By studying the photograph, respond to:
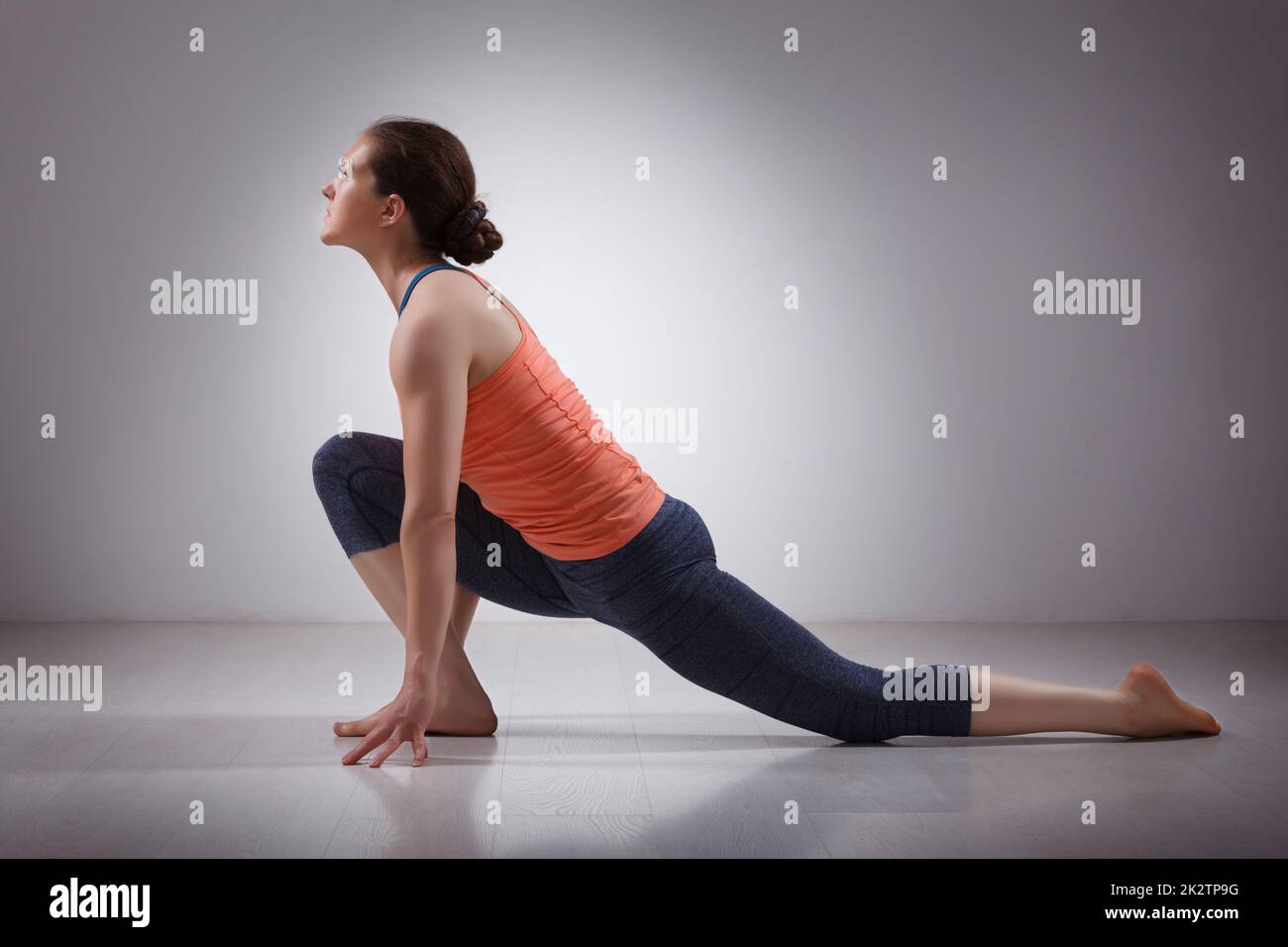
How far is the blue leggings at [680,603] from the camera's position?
2.10 m

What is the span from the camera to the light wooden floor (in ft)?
5.80

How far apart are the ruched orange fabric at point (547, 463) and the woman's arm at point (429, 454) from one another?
0.09 metres

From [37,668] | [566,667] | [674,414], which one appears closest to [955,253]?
[674,414]

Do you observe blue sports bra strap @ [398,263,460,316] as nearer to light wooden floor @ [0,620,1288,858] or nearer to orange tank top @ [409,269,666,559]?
orange tank top @ [409,269,666,559]

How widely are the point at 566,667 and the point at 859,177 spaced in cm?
155

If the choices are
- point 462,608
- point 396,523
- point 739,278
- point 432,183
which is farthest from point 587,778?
point 739,278

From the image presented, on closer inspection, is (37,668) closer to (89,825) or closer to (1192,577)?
(89,825)

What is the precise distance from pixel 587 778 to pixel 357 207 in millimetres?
961

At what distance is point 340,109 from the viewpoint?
3494 millimetres

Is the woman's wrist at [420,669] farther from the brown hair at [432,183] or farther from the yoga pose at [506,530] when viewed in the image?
the brown hair at [432,183]

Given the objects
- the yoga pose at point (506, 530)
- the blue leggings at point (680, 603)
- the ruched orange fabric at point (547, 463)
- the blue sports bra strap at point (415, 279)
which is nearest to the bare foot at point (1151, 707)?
the yoga pose at point (506, 530)

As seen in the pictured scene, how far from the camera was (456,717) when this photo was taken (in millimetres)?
2303

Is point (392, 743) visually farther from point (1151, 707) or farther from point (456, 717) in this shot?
point (1151, 707)

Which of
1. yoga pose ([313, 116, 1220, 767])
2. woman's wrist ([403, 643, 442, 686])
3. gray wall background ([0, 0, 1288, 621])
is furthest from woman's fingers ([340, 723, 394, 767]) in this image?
gray wall background ([0, 0, 1288, 621])
